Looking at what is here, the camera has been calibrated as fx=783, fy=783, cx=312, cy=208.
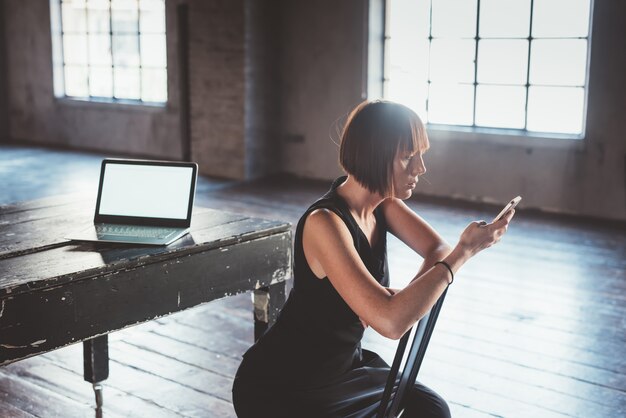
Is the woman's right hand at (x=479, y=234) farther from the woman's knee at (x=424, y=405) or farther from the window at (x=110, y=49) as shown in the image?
the window at (x=110, y=49)

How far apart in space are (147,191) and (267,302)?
1.81 ft

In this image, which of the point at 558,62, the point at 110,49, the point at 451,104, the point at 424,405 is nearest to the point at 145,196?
the point at 424,405

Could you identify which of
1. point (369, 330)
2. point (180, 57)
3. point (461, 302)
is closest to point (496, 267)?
point (461, 302)

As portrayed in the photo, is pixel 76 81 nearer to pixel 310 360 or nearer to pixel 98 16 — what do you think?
pixel 98 16

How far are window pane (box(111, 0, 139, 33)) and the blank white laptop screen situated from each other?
765 centimetres

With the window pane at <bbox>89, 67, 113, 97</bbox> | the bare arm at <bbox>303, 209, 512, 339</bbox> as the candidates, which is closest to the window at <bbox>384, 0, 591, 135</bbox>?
the window pane at <bbox>89, 67, 113, 97</bbox>

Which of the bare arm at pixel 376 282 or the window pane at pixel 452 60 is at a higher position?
the window pane at pixel 452 60

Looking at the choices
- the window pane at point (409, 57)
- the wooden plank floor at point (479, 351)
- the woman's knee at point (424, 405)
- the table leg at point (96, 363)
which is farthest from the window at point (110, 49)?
the woman's knee at point (424, 405)

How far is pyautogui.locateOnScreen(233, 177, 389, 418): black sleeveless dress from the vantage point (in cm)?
196

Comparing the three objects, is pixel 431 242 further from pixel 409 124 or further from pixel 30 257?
pixel 30 257

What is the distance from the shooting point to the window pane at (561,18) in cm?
648

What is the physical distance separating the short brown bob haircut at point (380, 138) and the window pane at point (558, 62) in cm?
508

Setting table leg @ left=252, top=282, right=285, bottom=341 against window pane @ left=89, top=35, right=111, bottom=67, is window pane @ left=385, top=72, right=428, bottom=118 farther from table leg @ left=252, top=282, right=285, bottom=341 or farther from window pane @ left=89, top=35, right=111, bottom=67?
table leg @ left=252, top=282, right=285, bottom=341

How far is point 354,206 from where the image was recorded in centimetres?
208
